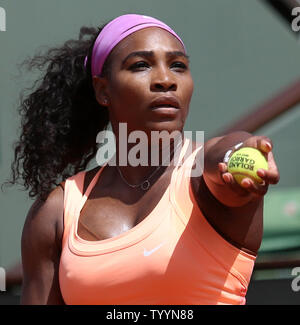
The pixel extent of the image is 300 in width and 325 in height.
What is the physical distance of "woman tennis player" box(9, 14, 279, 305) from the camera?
187 centimetres

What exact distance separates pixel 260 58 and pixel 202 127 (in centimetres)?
48

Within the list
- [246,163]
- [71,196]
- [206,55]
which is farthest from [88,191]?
[206,55]

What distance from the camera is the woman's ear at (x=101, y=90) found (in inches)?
88.3

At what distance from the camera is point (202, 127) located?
12.0 feet

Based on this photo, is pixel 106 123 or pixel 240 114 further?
pixel 240 114

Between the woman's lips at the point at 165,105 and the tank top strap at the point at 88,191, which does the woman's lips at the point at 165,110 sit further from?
the tank top strap at the point at 88,191

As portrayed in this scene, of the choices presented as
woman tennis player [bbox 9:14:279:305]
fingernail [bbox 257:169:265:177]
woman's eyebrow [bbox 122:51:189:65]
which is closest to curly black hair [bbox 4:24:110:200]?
woman tennis player [bbox 9:14:279:305]

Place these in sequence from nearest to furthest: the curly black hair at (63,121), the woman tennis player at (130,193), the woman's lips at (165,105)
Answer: the woman tennis player at (130,193)
the woman's lips at (165,105)
the curly black hair at (63,121)

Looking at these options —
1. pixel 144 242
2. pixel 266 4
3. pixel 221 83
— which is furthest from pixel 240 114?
pixel 144 242

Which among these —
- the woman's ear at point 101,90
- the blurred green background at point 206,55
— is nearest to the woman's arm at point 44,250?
the woman's ear at point 101,90

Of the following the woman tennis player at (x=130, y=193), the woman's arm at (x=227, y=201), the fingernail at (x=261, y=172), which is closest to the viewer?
the fingernail at (x=261, y=172)
